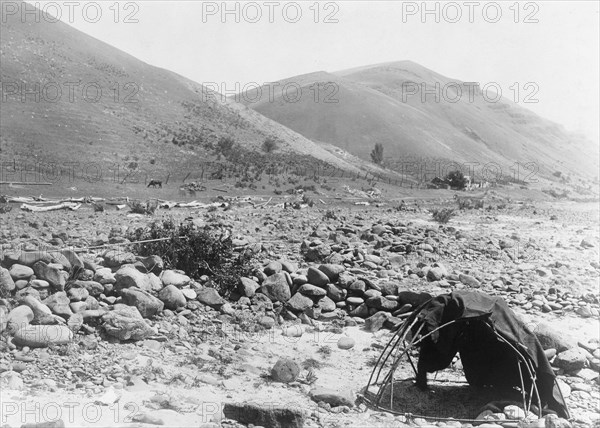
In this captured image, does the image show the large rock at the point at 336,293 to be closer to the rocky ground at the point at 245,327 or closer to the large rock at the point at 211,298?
the rocky ground at the point at 245,327

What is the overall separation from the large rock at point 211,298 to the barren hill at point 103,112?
676 inches

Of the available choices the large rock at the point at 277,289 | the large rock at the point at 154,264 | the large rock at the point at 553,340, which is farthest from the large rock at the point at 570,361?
the large rock at the point at 154,264

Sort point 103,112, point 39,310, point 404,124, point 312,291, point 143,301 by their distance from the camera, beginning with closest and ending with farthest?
point 39,310
point 143,301
point 312,291
point 103,112
point 404,124

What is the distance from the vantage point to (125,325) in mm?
5977

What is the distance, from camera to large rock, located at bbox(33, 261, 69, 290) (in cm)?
667

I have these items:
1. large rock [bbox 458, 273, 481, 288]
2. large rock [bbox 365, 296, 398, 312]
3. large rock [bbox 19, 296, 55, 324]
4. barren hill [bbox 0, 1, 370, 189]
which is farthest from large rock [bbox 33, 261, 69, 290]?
barren hill [bbox 0, 1, 370, 189]

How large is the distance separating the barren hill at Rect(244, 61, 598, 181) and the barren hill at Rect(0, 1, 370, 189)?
51.3 ft

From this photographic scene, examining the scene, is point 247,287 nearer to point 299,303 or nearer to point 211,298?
point 211,298

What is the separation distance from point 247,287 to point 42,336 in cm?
300

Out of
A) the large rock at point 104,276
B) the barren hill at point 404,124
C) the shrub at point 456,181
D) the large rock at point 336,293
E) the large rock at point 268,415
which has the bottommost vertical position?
the large rock at point 268,415

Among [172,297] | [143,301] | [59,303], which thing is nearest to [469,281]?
[172,297]

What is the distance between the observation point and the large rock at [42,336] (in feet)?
17.8

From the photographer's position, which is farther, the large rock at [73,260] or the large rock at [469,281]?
the large rock at [469,281]

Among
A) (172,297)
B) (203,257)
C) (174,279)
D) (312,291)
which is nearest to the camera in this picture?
(172,297)
